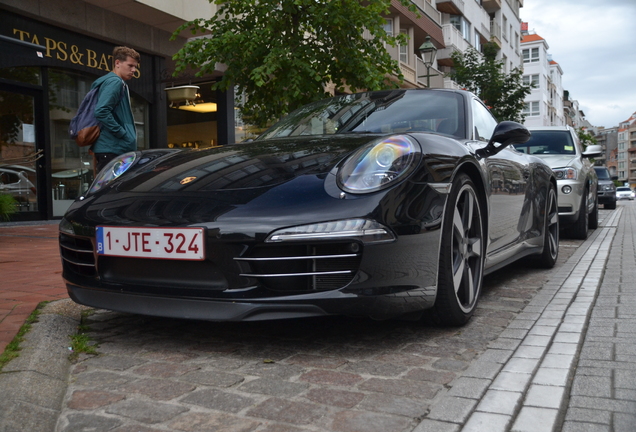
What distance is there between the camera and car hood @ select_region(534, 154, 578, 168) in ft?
27.5

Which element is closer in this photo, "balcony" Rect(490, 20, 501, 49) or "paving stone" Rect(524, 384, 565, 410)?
"paving stone" Rect(524, 384, 565, 410)

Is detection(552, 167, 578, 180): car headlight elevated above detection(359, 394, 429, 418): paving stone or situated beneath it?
elevated above

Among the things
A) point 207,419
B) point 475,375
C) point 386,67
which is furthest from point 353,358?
point 386,67

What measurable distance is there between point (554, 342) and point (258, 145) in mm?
1717

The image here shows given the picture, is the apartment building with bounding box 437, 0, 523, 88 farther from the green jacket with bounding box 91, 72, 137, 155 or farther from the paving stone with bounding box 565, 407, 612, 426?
the paving stone with bounding box 565, 407, 612, 426

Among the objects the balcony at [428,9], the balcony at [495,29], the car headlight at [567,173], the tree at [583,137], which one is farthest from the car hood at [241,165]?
the tree at [583,137]

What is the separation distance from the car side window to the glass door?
7.91m

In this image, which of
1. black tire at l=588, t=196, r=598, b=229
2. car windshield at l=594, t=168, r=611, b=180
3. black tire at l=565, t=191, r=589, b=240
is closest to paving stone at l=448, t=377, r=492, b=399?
black tire at l=565, t=191, r=589, b=240

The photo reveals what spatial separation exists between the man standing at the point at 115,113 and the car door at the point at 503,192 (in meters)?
2.50

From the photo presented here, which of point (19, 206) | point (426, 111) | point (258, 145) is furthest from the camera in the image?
point (19, 206)

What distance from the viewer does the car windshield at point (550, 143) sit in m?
9.17

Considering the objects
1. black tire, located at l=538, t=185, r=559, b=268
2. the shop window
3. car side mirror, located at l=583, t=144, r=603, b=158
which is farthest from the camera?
the shop window

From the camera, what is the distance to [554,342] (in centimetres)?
288

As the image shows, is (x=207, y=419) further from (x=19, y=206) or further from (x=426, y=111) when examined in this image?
(x=19, y=206)
